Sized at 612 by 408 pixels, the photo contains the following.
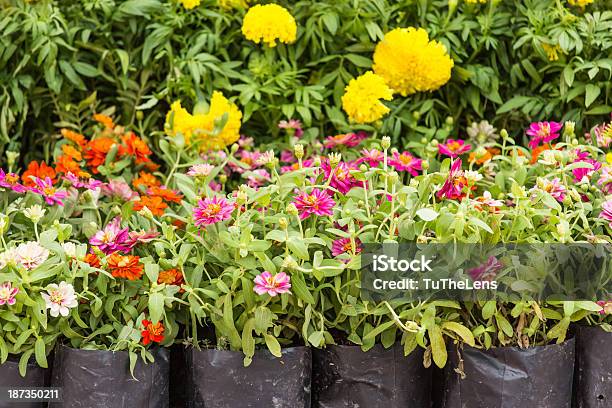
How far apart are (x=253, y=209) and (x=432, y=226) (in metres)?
0.34

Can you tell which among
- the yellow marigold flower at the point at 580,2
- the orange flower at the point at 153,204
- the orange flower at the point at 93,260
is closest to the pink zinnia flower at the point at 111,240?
the orange flower at the point at 93,260

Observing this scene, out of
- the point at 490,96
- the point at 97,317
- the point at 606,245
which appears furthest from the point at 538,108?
the point at 97,317

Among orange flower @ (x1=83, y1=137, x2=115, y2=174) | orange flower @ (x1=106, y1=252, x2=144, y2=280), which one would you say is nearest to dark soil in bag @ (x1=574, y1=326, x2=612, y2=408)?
orange flower @ (x1=106, y1=252, x2=144, y2=280)

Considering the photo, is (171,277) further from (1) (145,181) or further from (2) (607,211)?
(2) (607,211)

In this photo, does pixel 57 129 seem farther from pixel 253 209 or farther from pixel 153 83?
pixel 253 209

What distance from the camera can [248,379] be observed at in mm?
1462

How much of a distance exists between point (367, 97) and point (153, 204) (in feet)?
2.10

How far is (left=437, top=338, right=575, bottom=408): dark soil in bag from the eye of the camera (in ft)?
4.79

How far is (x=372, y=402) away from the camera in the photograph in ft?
4.94

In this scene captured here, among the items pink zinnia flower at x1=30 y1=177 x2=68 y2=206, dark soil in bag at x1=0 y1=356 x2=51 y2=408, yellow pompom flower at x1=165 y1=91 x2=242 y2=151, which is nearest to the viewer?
dark soil in bag at x1=0 y1=356 x2=51 y2=408

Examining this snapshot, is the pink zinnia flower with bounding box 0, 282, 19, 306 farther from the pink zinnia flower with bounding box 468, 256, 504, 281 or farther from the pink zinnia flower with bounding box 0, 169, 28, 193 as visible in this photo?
the pink zinnia flower with bounding box 468, 256, 504, 281

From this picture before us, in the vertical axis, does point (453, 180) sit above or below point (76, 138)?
below

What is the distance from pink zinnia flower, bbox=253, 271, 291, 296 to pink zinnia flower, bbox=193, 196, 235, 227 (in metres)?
0.13

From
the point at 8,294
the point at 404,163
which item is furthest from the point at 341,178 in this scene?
the point at 8,294
